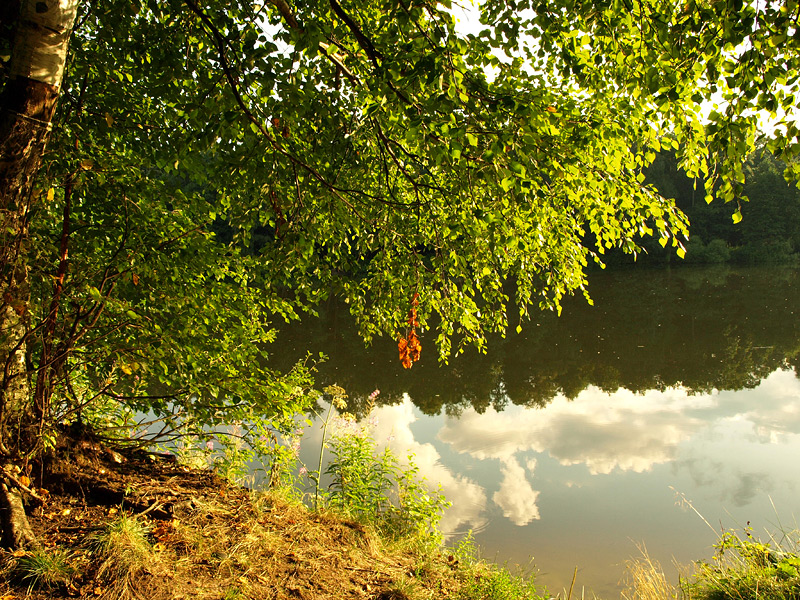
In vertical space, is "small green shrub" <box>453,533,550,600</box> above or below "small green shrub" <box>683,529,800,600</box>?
below

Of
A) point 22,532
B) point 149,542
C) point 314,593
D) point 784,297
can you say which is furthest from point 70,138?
point 784,297

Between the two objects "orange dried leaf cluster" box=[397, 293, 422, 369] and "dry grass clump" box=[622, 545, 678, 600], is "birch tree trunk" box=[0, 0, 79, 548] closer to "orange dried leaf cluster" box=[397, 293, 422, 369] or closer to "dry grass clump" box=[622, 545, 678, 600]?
"orange dried leaf cluster" box=[397, 293, 422, 369]

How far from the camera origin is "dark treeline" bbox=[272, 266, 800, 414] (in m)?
12.0

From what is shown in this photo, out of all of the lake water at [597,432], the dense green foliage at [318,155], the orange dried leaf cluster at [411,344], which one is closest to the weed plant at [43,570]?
the dense green foliage at [318,155]

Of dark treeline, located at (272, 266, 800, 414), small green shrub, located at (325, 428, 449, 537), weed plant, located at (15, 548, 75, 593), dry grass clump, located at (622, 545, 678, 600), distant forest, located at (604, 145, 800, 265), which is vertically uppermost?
distant forest, located at (604, 145, 800, 265)

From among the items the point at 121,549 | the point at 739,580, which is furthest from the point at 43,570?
the point at 739,580

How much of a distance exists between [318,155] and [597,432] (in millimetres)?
7740

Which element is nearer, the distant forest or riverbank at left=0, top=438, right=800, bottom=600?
riverbank at left=0, top=438, right=800, bottom=600

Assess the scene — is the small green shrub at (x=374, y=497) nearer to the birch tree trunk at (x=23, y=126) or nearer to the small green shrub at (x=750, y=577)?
the small green shrub at (x=750, y=577)

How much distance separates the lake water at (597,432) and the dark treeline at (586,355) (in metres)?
0.08

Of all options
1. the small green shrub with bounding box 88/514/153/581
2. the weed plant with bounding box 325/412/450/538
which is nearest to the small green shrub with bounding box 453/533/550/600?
the weed plant with bounding box 325/412/450/538

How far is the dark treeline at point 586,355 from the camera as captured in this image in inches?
472

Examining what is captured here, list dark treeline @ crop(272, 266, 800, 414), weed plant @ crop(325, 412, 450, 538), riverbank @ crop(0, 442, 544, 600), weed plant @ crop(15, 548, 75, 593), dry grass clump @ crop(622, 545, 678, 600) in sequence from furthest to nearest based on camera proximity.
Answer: dark treeline @ crop(272, 266, 800, 414) < weed plant @ crop(325, 412, 450, 538) < dry grass clump @ crop(622, 545, 678, 600) < riverbank @ crop(0, 442, 544, 600) < weed plant @ crop(15, 548, 75, 593)

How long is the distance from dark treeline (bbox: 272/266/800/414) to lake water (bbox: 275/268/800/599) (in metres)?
0.08
